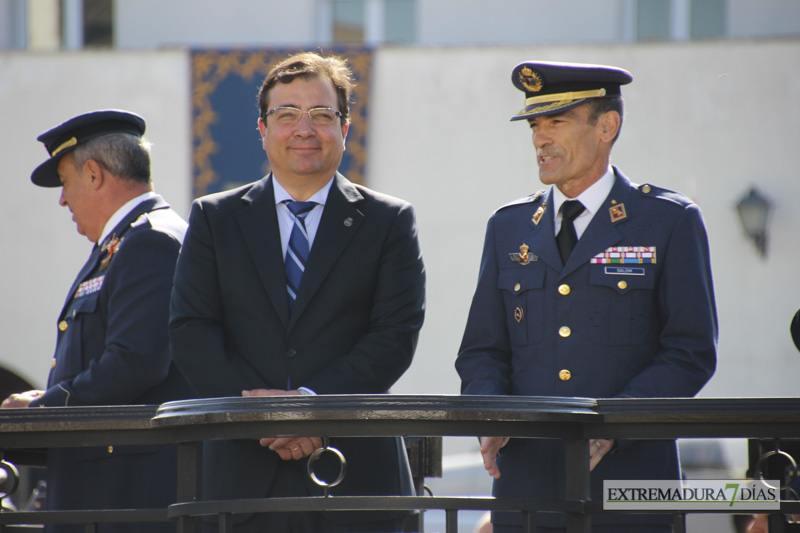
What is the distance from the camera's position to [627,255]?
2.98 meters

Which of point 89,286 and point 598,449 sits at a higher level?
point 89,286

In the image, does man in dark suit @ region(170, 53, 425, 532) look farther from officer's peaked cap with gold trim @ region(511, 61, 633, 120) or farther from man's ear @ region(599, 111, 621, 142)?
man's ear @ region(599, 111, 621, 142)

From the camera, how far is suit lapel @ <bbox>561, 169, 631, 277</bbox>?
3.00 m

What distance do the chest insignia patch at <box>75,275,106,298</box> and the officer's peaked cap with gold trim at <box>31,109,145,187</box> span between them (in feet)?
1.43

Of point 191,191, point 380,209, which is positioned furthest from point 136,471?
point 191,191

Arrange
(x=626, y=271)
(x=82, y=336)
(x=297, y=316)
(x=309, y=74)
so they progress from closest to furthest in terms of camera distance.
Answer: (x=297, y=316) → (x=626, y=271) → (x=309, y=74) → (x=82, y=336)

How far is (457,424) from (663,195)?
4.12ft

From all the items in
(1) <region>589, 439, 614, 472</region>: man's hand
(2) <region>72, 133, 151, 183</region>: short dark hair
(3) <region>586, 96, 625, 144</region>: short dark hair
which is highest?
(3) <region>586, 96, 625, 144</region>: short dark hair

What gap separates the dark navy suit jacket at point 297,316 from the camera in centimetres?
274

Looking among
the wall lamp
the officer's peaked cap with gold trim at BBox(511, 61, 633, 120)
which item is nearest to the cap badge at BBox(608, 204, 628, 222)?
the officer's peaked cap with gold trim at BBox(511, 61, 633, 120)

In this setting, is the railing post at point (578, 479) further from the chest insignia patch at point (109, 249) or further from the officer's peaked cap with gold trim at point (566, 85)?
the chest insignia patch at point (109, 249)

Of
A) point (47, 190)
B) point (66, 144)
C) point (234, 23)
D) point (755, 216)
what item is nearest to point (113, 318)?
point (66, 144)

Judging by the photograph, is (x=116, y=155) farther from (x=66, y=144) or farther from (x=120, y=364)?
(x=120, y=364)

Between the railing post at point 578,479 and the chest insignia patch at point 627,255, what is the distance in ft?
2.88
